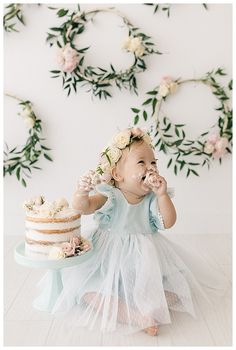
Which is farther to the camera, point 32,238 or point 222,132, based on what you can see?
point 222,132

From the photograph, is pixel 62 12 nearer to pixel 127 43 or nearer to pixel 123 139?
pixel 127 43

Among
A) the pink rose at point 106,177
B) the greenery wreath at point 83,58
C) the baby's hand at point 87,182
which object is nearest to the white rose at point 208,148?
the greenery wreath at point 83,58

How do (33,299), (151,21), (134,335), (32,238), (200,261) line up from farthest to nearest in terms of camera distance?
(151,21) → (200,261) → (33,299) → (32,238) → (134,335)

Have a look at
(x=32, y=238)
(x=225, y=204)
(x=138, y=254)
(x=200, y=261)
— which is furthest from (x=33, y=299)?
(x=225, y=204)

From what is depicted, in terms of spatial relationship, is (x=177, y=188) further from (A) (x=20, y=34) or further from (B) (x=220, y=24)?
(A) (x=20, y=34)

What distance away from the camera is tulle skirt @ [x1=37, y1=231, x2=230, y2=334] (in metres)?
1.89

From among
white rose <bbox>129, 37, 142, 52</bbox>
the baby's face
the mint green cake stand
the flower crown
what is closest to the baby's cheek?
the baby's face

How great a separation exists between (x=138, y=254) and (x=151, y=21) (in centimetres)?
176

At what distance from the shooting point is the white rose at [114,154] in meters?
2.08

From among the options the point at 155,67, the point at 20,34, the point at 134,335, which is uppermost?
the point at 20,34

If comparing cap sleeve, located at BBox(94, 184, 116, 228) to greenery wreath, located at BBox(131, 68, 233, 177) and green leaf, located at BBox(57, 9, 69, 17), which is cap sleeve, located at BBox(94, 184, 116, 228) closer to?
greenery wreath, located at BBox(131, 68, 233, 177)

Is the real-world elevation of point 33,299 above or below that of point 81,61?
below

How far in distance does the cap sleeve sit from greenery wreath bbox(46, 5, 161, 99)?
4.14ft

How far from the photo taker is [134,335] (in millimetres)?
1865
